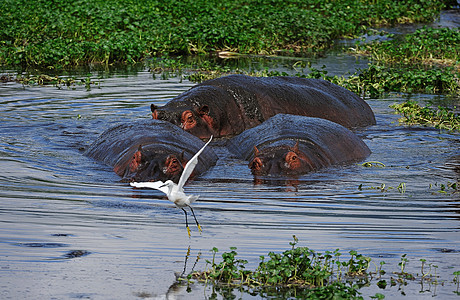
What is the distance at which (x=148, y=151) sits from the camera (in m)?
8.45

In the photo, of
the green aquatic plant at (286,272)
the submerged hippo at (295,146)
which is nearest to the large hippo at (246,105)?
the submerged hippo at (295,146)

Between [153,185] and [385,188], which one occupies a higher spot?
[153,185]

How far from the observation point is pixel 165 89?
1461 centimetres

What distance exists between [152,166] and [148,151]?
33 cm

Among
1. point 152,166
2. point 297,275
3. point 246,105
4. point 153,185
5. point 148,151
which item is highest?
point 246,105

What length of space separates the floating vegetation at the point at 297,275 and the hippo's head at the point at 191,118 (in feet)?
18.0

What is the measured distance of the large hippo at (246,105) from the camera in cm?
1094

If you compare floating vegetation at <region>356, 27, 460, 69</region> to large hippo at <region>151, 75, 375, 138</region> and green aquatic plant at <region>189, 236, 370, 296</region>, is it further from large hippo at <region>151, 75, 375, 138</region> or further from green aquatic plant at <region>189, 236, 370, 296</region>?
green aquatic plant at <region>189, 236, 370, 296</region>

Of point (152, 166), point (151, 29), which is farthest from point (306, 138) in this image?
point (151, 29)

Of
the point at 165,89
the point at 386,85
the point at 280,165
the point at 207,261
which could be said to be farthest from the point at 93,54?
the point at 207,261

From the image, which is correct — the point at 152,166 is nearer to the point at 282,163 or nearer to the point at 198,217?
the point at 282,163

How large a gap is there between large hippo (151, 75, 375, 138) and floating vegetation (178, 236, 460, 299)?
18.5 feet

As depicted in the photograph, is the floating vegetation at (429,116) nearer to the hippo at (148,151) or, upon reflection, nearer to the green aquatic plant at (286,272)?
the hippo at (148,151)

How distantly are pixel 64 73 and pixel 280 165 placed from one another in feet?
Answer: 27.6
